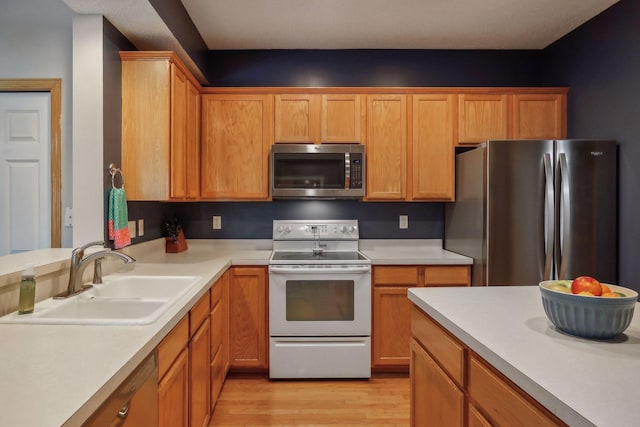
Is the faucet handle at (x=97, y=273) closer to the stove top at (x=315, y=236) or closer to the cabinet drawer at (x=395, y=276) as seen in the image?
the stove top at (x=315, y=236)

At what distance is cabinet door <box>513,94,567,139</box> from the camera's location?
2928 mm

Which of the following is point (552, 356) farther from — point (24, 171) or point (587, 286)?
point (24, 171)

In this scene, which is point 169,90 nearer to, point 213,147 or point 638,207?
point 213,147

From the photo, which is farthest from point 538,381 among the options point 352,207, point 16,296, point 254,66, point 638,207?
point 254,66

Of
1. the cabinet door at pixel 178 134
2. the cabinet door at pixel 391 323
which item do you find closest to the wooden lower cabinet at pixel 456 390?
the cabinet door at pixel 391 323

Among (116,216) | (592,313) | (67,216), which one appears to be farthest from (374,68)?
(592,313)

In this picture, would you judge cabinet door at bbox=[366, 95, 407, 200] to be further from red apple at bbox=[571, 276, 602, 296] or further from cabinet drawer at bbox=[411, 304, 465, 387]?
red apple at bbox=[571, 276, 602, 296]

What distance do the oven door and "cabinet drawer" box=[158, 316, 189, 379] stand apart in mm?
1066

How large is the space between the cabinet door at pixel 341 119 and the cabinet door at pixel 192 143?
100 centimetres

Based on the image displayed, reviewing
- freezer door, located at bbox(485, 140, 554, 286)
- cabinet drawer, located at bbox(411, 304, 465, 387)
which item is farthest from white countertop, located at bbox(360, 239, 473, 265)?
cabinet drawer, located at bbox(411, 304, 465, 387)

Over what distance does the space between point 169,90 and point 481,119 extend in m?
2.38

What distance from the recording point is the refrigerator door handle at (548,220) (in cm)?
239

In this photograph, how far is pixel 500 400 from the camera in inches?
36.6

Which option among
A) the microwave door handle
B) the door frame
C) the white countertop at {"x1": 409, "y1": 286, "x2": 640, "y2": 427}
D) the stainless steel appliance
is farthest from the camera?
the microwave door handle
